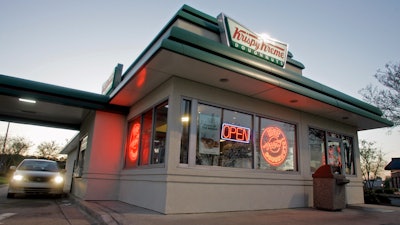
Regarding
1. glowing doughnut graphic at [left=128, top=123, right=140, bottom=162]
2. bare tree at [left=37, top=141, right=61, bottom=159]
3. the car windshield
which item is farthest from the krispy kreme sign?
bare tree at [left=37, top=141, right=61, bottom=159]

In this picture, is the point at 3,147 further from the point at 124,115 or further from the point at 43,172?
the point at 124,115

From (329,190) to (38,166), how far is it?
35.5 ft

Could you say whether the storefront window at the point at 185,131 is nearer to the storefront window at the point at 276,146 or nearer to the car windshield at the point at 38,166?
the storefront window at the point at 276,146

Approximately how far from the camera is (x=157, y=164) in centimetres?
673

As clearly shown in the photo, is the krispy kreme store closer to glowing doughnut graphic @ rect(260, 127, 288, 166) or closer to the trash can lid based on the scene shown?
glowing doughnut graphic @ rect(260, 127, 288, 166)

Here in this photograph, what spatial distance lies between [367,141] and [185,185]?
40.6 m

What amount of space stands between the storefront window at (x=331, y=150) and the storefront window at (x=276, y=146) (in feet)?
3.46

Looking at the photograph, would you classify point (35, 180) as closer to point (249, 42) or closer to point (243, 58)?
point (243, 58)

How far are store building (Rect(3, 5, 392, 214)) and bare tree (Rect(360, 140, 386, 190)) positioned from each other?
33.6 metres

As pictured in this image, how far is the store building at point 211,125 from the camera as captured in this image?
20.3ft

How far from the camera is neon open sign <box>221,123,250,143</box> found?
730cm

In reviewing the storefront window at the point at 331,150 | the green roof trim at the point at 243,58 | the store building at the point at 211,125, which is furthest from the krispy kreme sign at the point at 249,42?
the storefront window at the point at 331,150

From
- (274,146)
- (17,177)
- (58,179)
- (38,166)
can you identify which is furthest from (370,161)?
(17,177)

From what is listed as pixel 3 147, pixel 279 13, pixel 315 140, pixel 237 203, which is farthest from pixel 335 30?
pixel 3 147
